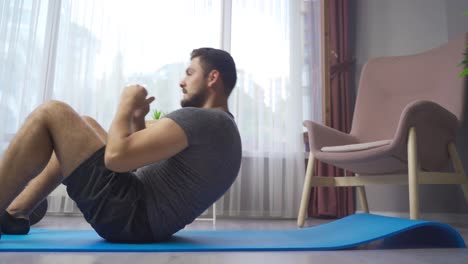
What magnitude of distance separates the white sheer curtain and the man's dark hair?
1.79 meters

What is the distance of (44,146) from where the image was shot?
1232mm

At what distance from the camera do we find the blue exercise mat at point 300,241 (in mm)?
1215

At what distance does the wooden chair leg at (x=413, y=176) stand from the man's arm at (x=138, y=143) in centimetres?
127

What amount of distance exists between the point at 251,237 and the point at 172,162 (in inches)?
19.9

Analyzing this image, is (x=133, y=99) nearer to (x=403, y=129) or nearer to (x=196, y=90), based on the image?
(x=196, y=90)

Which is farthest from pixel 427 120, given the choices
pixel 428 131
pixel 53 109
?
pixel 53 109

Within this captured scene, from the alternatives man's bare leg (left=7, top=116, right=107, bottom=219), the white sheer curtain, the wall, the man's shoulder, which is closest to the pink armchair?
the wall

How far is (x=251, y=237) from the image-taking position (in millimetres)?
1605

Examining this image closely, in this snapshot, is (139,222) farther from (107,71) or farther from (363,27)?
(363,27)

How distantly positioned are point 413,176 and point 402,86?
3.34ft

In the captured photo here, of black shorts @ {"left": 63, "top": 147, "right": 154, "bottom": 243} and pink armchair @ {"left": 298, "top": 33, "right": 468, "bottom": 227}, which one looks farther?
pink armchair @ {"left": 298, "top": 33, "right": 468, "bottom": 227}

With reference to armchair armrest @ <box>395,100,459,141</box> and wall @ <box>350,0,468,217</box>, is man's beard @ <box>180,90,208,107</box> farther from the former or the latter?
wall @ <box>350,0,468,217</box>

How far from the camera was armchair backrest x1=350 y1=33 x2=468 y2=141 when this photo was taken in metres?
2.48

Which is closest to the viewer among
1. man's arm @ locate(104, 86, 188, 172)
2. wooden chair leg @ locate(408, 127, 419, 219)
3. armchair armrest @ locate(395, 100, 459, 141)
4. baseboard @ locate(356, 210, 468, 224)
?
man's arm @ locate(104, 86, 188, 172)
